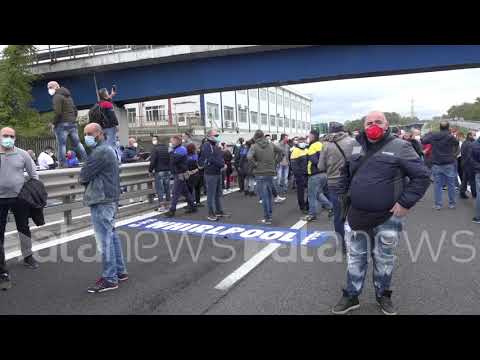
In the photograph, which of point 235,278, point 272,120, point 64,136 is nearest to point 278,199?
point 64,136

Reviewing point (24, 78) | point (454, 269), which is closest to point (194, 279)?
point (454, 269)

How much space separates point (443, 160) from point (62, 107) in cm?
893

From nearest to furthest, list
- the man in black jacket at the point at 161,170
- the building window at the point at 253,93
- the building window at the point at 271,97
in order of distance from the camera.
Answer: the man in black jacket at the point at 161,170
the building window at the point at 253,93
the building window at the point at 271,97

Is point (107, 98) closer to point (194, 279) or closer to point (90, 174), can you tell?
point (90, 174)

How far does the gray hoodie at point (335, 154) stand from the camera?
6613mm

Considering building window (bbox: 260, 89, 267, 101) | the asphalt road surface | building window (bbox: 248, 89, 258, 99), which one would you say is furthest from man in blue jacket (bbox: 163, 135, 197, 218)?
building window (bbox: 260, 89, 267, 101)

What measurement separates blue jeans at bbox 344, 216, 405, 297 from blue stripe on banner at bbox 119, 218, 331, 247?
267 centimetres

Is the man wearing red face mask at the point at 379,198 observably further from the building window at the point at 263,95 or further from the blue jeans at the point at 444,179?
the building window at the point at 263,95

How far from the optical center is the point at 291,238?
7352 millimetres

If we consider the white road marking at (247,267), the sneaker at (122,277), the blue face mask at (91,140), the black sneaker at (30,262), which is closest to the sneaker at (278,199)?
the white road marking at (247,267)

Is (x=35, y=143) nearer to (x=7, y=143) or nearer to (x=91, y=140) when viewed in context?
(x=7, y=143)

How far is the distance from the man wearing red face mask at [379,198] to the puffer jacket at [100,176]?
110 inches

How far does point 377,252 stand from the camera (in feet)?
13.5
